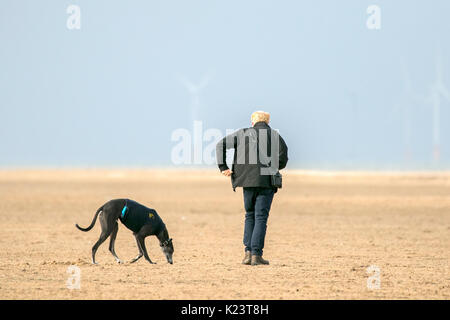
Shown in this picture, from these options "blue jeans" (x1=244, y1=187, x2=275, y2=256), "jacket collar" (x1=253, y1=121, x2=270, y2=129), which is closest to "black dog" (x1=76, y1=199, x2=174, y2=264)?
"blue jeans" (x1=244, y1=187, x2=275, y2=256)

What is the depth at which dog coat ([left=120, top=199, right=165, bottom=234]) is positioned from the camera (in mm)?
14312

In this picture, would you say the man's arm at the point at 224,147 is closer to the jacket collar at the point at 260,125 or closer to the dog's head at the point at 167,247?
the jacket collar at the point at 260,125

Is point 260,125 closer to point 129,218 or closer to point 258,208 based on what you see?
point 258,208

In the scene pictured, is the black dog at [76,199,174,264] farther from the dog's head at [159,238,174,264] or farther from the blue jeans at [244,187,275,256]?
the blue jeans at [244,187,275,256]

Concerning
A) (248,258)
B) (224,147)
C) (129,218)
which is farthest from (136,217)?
(248,258)

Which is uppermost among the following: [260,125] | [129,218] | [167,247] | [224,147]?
[260,125]

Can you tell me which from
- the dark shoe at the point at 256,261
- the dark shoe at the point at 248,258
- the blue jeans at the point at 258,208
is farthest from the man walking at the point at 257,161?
the dark shoe at the point at 248,258

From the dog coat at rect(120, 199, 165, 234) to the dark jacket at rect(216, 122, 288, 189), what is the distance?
1.49m

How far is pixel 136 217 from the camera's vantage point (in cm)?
1439

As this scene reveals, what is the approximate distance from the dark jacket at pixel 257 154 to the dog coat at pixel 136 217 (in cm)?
149

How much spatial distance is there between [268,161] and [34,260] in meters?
4.41

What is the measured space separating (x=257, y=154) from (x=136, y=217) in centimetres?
204

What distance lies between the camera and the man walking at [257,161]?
13880 millimetres
